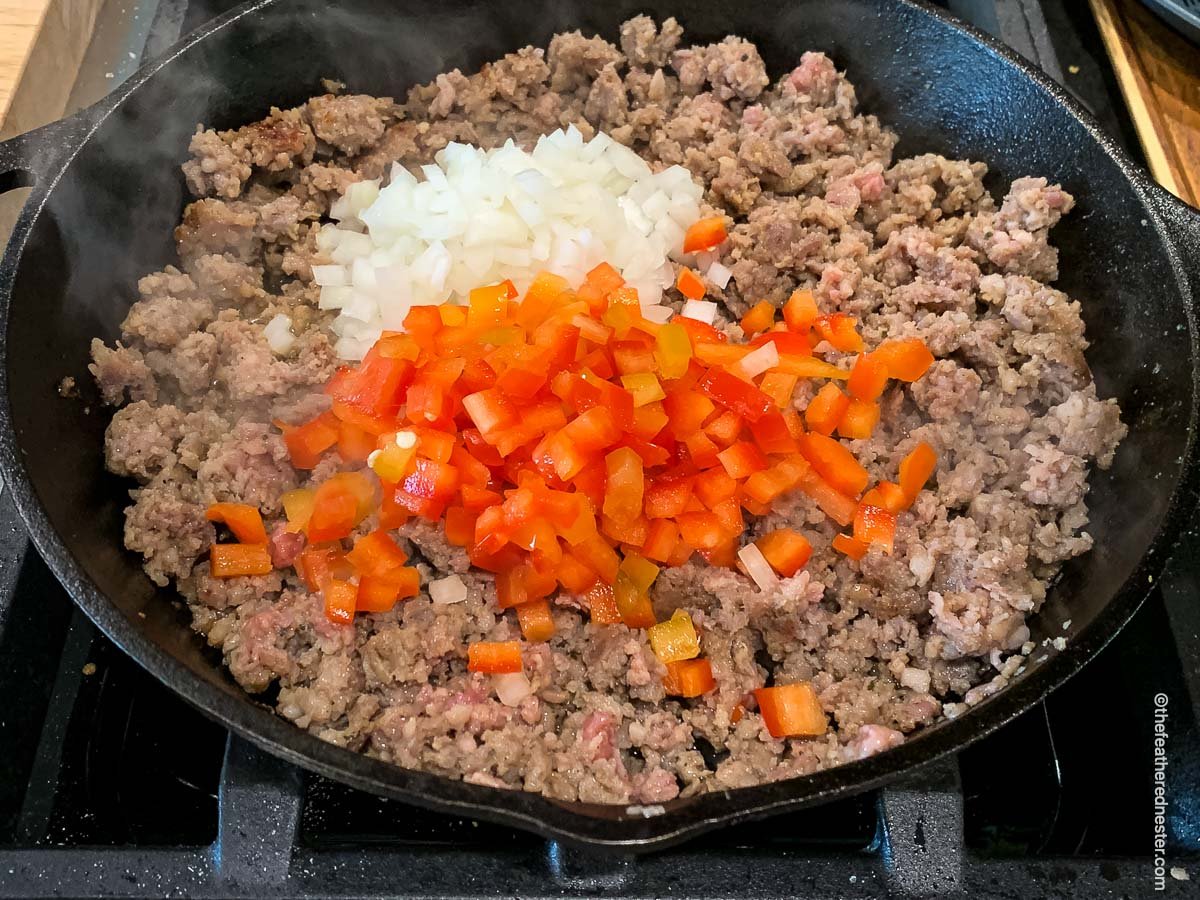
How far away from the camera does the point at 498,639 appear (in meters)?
1.80

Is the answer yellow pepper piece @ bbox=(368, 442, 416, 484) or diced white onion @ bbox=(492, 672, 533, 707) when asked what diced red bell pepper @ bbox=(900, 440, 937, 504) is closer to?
diced white onion @ bbox=(492, 672, 533, 707)

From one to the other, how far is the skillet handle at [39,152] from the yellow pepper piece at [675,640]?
1.55 m

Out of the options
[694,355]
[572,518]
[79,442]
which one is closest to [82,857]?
[79,442]

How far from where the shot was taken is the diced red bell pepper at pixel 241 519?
1.84 m

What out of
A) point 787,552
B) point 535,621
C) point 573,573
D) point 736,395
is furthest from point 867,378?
point 535,621

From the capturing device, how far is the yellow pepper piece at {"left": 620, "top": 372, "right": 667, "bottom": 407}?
5.95ft

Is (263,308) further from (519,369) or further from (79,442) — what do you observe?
(519,369)

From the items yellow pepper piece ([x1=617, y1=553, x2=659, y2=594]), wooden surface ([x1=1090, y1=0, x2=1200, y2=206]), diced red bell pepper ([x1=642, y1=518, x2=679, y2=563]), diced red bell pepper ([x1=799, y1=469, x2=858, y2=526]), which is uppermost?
wooden surface ([x1=1090, y1=0, x2=1200, y2=206])

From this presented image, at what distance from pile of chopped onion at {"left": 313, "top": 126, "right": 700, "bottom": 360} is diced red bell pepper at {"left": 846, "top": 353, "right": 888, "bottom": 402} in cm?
47

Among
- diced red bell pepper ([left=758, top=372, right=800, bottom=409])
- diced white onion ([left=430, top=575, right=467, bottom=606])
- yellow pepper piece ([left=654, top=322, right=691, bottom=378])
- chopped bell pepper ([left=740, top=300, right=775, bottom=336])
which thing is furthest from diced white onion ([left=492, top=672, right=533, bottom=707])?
chopped bell pepper ([left=740, top=300, right=775, bottom=336])

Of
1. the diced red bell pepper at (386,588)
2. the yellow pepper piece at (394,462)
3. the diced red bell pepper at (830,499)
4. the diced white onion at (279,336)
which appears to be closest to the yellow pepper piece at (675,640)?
the diced red bell pepper at (830,499)

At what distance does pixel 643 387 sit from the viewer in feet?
5.98

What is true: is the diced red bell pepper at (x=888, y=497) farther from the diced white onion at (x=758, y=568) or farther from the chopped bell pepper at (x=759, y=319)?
the chopped bell pepper at (x=759, y=319)

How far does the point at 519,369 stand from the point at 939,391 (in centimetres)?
94
